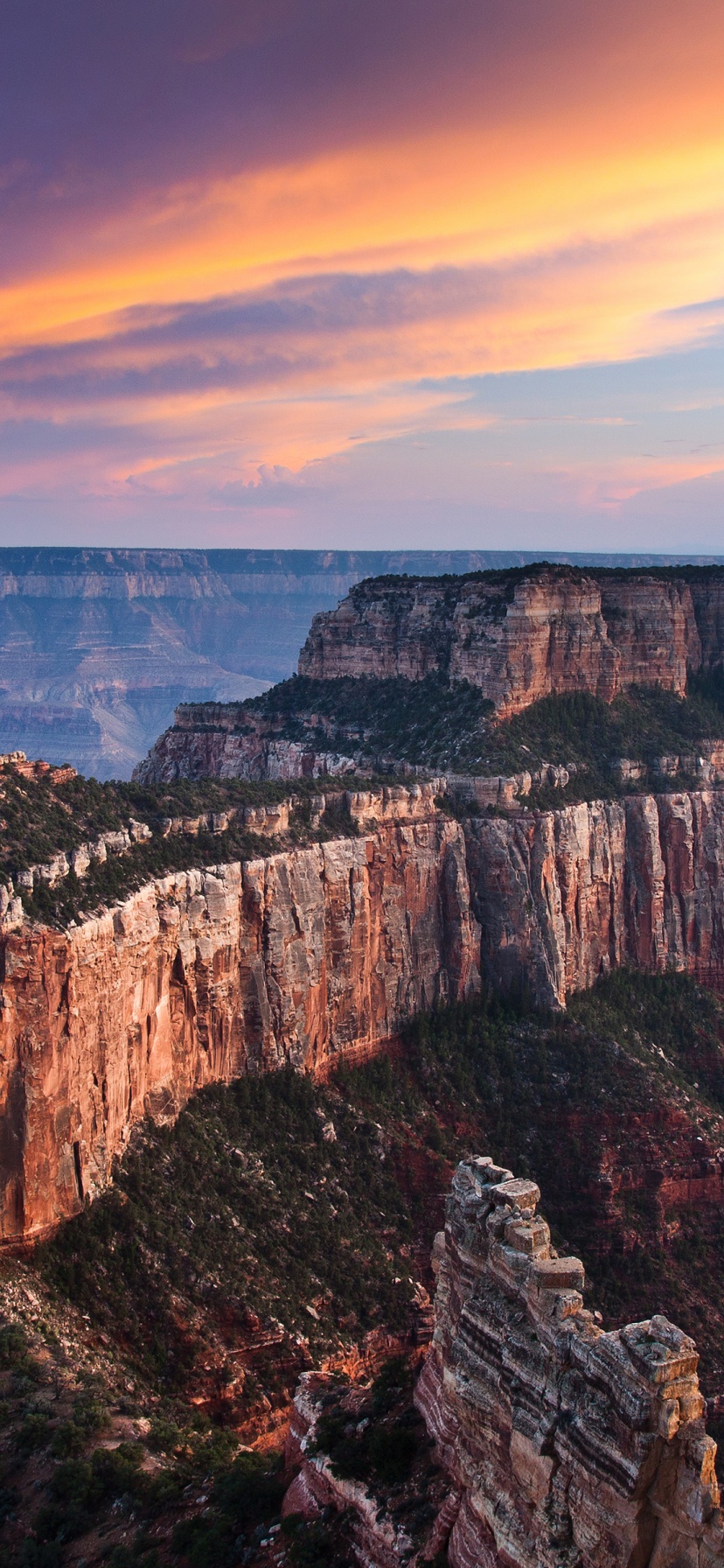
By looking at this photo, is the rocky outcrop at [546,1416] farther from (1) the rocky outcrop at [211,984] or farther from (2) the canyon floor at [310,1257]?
(1) the rocky outcrop at [211,984]

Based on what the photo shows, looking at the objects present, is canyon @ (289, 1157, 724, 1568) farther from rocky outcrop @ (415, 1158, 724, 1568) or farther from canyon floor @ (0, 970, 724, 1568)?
canyon floor @ (0, 970, 724, 1568)

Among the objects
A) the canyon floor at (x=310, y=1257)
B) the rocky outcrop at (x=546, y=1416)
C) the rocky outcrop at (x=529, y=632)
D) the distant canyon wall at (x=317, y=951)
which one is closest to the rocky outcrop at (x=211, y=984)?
the distant canyon wall at (x=317, y=951)

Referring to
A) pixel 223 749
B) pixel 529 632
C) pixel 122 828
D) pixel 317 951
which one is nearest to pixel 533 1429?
pixel 122 828

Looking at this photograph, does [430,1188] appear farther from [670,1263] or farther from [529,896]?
[529,896]

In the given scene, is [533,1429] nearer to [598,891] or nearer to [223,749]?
[598,891]

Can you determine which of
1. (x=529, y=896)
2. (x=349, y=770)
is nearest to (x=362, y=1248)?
(x=529, y=896)
